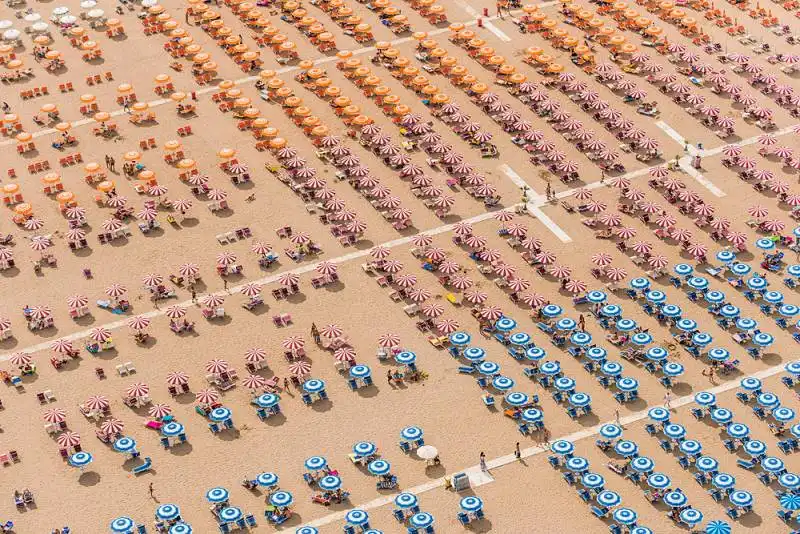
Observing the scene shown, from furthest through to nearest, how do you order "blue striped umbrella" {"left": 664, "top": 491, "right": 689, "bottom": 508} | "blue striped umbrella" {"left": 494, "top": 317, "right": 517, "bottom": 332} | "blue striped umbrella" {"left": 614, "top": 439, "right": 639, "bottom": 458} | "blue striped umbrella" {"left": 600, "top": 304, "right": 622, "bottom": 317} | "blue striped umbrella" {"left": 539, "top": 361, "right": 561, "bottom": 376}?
"blue striped umbrella" {"left": 600, "top": 304, "right": 622, "bottom": 317} < "blue striped umbrella" {"left": 494, "top": 317, "right": 517, "bottom": 332} < "blue striped umbrella" {"left": 539, "top": 361, "right": 561, "bottom": 376} < "blue striped umbrella" {"left": 614, "top": 439, "right": 639, "bottom": 458} < "blue striped umbrella" {"left": 664, "top": 491, "right": 689, "bottom": 508}

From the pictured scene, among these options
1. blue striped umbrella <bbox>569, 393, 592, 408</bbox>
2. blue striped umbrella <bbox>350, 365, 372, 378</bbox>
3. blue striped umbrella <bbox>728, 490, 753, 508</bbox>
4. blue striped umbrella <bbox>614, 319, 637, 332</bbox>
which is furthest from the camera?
blue striped umbrella <bbox>614, 319, 637, 332</bbox>

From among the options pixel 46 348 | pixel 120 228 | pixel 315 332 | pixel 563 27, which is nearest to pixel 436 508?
pixel 315 332

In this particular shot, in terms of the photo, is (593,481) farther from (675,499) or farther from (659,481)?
(675,499)

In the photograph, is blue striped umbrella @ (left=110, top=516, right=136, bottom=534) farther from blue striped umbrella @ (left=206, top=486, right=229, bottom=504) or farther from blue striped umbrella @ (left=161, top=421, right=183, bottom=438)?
blue striped umbrella @ (left=161, top=421, right=183, bottom=438)

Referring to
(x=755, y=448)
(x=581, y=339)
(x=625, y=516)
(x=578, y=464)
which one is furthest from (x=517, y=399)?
(x=755, y=448)

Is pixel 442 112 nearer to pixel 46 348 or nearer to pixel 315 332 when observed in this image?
pixel 315 332

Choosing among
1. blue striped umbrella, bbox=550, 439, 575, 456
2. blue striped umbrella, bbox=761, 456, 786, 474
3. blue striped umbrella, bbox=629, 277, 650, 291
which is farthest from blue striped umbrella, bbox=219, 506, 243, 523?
blue striped umbrella, bbox=629, 277, 650, 291
